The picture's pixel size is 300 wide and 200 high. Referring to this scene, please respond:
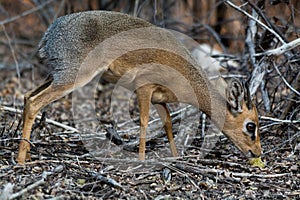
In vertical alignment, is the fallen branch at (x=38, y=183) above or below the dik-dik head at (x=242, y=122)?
below

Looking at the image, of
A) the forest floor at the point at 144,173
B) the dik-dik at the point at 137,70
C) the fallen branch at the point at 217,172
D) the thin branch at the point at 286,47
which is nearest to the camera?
the forest floor at the point at 144,173

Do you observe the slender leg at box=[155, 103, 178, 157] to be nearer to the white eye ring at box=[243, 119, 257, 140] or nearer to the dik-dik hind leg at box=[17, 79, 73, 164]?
the white eye ring at box=[243, 119, 257, 140]

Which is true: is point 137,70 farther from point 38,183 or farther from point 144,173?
point 38,183

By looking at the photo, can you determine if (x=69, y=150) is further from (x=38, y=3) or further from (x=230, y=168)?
(x=38, y=3)

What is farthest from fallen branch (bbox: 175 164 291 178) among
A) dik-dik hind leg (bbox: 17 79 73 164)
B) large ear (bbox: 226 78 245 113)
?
dik-dik hind leg (bbox: 17 79 73 164)

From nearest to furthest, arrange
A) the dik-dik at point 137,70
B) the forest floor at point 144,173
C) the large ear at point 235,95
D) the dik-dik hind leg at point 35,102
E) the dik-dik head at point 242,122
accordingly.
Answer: the forest floor at point 144,173, the dik-dik hind leg at point 35,102, the dik-dik at point 137,70, the large ear at point 235,95, the dik-dik head at point 242,122

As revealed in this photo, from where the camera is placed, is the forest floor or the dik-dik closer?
the forest floor

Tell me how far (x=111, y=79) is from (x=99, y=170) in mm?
1036

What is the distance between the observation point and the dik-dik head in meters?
5.52

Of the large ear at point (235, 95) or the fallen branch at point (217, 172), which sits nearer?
the fallen branch at point (217, 172)

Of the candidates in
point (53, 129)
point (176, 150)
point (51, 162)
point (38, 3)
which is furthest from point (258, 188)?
point (38, 3)

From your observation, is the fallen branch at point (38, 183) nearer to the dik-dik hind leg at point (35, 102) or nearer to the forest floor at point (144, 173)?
the forest floor at point (144, 173)

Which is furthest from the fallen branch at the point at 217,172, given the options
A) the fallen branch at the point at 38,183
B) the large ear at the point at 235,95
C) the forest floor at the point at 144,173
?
the fallen branch at the point at 38,183

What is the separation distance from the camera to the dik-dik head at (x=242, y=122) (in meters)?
5.52
